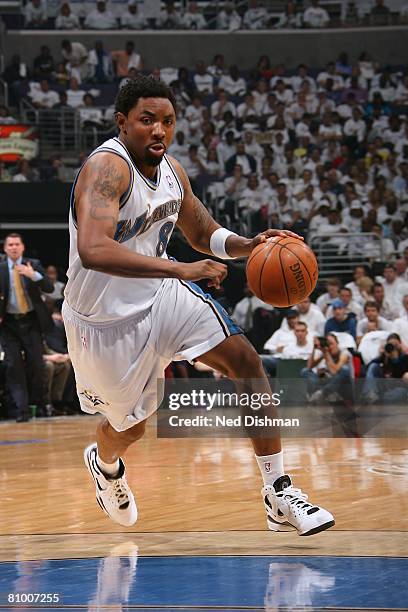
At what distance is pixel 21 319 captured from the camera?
35.4 feet

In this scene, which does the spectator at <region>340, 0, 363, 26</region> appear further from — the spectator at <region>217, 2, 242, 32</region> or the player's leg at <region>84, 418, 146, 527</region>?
the player's leg at <region>84, 418, 146, 527</region>

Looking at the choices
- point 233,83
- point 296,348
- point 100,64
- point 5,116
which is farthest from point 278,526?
point 100,64

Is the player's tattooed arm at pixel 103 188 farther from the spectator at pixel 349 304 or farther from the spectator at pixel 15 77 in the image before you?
the spectator at pixel 15 77

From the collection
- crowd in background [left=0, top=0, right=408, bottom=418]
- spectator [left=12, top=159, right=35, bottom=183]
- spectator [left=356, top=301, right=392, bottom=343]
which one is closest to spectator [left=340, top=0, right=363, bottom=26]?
crowd in background [left=0, top=0, right=408, bottom=418]

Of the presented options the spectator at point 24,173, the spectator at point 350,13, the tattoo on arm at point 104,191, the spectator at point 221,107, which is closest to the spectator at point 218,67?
the spectator at point 221,107

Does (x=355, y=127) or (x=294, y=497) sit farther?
(x=355, y=127)

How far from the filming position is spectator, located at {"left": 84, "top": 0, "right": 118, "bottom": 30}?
20297mm

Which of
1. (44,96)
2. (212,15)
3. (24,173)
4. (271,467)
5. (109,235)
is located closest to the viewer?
(109,235)

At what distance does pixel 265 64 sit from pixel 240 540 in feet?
53.7

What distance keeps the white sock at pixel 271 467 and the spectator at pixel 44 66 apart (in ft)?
50.6

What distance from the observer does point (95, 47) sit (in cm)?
1936

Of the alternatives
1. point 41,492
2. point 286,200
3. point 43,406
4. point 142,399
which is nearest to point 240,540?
point 142,399

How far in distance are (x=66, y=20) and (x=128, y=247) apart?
1694cm

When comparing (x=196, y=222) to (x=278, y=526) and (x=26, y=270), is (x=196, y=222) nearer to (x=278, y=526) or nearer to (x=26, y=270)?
(x=278, y=526)
